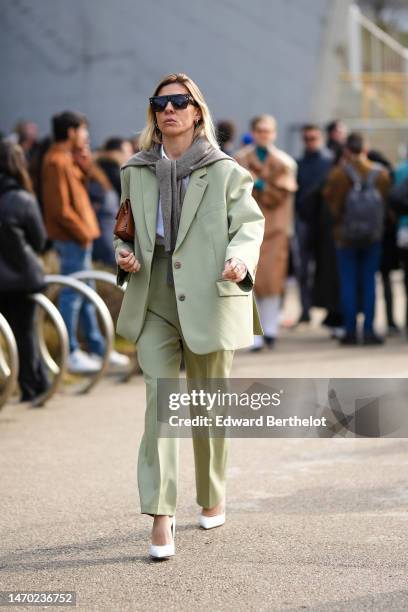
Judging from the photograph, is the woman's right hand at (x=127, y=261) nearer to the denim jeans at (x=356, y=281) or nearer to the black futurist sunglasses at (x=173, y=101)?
the black futurist sunglasses at (x=173, y=101)

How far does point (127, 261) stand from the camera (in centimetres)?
541

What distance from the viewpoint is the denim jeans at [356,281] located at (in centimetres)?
1200

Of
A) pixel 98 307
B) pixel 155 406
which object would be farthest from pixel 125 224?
pixel 98 307

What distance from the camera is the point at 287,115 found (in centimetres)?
1938

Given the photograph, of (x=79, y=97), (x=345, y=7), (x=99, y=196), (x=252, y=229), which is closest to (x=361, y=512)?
(x=252, y=229)

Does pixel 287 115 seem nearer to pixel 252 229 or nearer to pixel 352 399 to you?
pixel 352 399

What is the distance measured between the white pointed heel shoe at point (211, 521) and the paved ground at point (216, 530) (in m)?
0.05

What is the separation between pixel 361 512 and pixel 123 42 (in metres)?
13.1

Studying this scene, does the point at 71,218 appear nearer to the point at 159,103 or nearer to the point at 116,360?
the point at 116,360

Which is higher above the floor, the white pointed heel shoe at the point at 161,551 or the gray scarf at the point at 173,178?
the gray scarf at the point at 173,178

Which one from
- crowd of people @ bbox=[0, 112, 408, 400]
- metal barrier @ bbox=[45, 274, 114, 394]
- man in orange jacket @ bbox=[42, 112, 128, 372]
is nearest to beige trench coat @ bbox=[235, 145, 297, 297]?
crowd of people @ bbox=[0, 112, 408, 400]

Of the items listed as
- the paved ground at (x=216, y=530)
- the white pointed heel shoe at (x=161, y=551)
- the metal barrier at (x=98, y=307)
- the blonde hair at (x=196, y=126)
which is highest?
the blonde hair at (x=196, y=126)

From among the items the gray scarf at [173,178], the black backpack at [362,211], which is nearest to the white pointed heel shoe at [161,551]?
the gray scarf at [173,178]

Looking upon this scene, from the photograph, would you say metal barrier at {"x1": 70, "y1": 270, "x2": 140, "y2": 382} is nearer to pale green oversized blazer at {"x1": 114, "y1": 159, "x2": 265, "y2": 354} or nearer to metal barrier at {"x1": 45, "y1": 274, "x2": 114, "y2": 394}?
metal barrier at {"x1": 45, "y1": 274, "x2": 114, "y2": 394}
